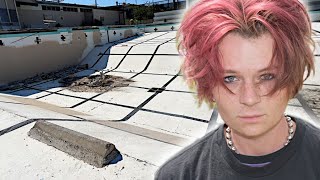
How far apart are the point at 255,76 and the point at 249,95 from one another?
7 cm

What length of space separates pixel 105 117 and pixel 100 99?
135 cm

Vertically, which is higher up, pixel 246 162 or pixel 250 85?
pixel 250 85

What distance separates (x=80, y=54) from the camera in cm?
1141

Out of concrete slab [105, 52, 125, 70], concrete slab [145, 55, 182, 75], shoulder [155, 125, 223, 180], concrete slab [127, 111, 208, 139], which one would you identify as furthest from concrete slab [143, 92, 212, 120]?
concrete slab [105, 52, 125, 70]

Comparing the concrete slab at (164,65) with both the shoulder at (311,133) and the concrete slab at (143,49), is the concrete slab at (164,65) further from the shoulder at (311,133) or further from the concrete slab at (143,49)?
the shoulder at (311,133)

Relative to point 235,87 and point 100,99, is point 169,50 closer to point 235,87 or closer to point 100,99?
point 100,99

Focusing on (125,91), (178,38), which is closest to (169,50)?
(125,91)

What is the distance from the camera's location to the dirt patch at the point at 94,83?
745cm

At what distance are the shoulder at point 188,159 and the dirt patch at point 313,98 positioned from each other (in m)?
4.10

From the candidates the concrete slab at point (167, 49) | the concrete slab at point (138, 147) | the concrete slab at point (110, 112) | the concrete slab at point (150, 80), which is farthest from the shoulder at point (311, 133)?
the concrete slab at point (167, 49)

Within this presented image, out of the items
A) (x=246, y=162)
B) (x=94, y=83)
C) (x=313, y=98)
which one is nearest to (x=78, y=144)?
(x=246, y=162)

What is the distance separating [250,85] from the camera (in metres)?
0.86

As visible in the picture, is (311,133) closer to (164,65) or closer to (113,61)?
(164,65)

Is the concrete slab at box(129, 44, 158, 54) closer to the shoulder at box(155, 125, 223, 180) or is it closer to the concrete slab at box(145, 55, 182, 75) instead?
the concrete slab at box(145, 55, 182, 75)
